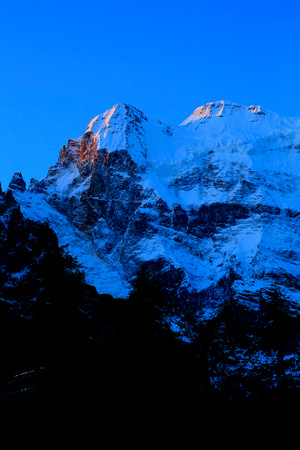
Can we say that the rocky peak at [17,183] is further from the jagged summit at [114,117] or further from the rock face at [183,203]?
the jagged summit at [114,117]

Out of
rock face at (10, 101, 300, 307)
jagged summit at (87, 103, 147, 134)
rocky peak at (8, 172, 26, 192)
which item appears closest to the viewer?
rock face at (10, 101, 300, 307)

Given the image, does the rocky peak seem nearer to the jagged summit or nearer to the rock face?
the rock face

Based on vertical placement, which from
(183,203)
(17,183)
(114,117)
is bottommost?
(183,203)

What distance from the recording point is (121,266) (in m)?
142

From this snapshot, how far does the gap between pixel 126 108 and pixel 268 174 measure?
6190 cm

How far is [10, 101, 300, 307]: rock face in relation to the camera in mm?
130625

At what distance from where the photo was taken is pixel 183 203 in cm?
15775

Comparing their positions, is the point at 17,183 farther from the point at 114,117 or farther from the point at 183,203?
the point at 183,203

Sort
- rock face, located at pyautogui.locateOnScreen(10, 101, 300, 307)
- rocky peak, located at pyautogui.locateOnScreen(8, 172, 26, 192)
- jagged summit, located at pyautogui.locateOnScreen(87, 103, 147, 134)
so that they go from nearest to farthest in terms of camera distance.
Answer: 1. rock face, located at pyautogui.locateOnScreen(10, 101, 300, 307)
2. rocky peak, located at pyautogui.locateOnScreen(8, 172, 26, 192)
3. jagged summit, located at pyautogui.locateOnScreen(87, 103, 147, 134)

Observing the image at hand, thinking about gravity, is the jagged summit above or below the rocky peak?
above

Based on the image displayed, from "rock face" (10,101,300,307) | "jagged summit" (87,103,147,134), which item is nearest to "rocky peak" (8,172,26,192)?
"rock face" (10,101,300,307)

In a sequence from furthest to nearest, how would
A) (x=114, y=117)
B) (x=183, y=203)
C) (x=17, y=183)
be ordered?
1. (x=114, y=117)
2. (x=17, y=183)
3. (x=183, y=203)

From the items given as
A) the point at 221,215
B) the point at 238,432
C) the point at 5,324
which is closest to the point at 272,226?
the point at 221,215

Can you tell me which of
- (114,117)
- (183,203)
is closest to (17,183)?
(114,117)
